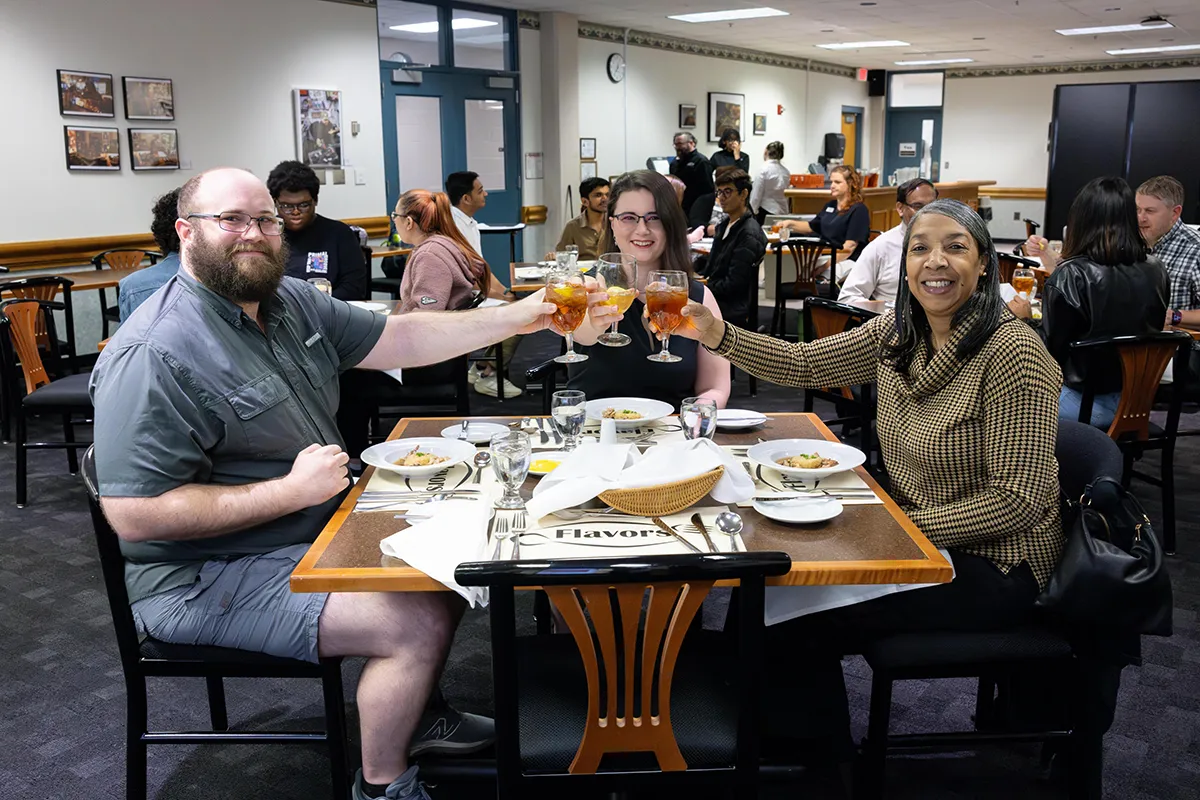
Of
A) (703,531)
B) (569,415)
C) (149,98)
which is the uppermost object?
(149,98)

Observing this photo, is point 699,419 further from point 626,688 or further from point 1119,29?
point 1119,29

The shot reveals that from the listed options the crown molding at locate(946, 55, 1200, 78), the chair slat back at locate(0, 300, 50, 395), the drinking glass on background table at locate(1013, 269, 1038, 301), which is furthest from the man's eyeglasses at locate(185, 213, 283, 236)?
the crown molding at locate(946, 55, 1200, 78)

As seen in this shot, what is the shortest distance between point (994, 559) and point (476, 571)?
1.13 meters

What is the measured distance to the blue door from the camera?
9086 mm

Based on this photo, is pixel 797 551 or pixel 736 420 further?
pixel 736 420

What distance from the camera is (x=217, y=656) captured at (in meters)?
1.89

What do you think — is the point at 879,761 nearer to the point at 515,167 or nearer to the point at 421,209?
the point at 421,209

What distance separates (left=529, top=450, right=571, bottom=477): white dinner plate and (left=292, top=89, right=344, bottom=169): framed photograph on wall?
660 cm

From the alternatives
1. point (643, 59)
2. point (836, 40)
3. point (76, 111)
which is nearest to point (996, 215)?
point (836, 40)

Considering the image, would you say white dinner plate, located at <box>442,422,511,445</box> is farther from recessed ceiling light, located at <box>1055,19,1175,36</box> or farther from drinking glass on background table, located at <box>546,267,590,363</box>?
recessed ceiling light, located at <box>1055,19,1175,36</box>

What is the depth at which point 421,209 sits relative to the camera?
15.6 ft

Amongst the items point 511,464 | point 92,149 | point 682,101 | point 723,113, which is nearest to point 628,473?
point 511,464

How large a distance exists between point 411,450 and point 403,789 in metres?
0.70

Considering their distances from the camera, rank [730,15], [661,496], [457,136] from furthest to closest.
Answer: [730,15] → [457,136] → [661,496]
